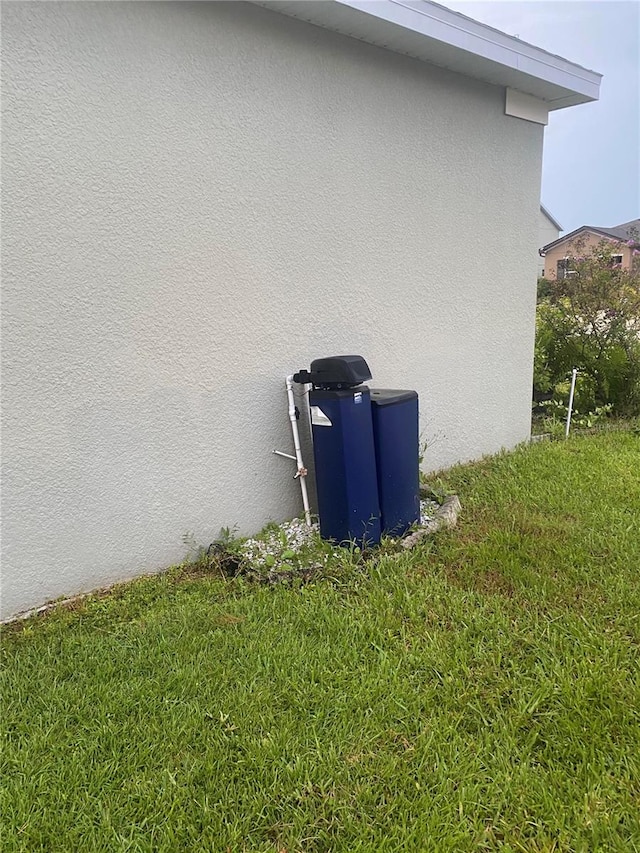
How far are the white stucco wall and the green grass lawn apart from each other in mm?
Answer: 576

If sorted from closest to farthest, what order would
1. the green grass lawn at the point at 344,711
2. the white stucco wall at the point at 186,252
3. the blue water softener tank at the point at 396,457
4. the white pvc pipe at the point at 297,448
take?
the green grass lawn at the point at 344,711
the white stucco wall at the point at 186,252
the blue water softener tank at the point at 396,457
the white pvc pipe at the point at 297,448

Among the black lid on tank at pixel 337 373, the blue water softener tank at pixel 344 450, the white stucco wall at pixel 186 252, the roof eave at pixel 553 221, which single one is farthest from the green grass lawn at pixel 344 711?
the roof eave at pixel 553 221

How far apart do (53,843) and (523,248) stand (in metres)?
5.10

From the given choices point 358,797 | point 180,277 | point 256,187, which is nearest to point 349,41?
point 256,187

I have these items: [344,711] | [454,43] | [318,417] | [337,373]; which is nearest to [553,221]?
[454,43]

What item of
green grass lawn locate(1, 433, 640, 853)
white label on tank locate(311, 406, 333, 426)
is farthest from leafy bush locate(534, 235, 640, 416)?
white label on tank locate(311, 406, 333, 426)

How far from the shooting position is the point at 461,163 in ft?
14.4

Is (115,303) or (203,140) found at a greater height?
(203,140)

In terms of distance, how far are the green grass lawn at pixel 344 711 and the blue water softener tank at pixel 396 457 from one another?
25 centimetres

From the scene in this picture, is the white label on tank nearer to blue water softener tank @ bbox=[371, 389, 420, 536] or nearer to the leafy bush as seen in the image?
blue water softener tank @ bbox=[371, 389, 420, 536]

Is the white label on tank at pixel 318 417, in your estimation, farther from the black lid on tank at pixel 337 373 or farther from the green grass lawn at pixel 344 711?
the green grass lawn at pixel 344 711

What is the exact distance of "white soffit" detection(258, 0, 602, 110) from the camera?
10.5 ft

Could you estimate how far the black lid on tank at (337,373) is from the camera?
10.1ft

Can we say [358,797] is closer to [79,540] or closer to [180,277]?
[79,540]
